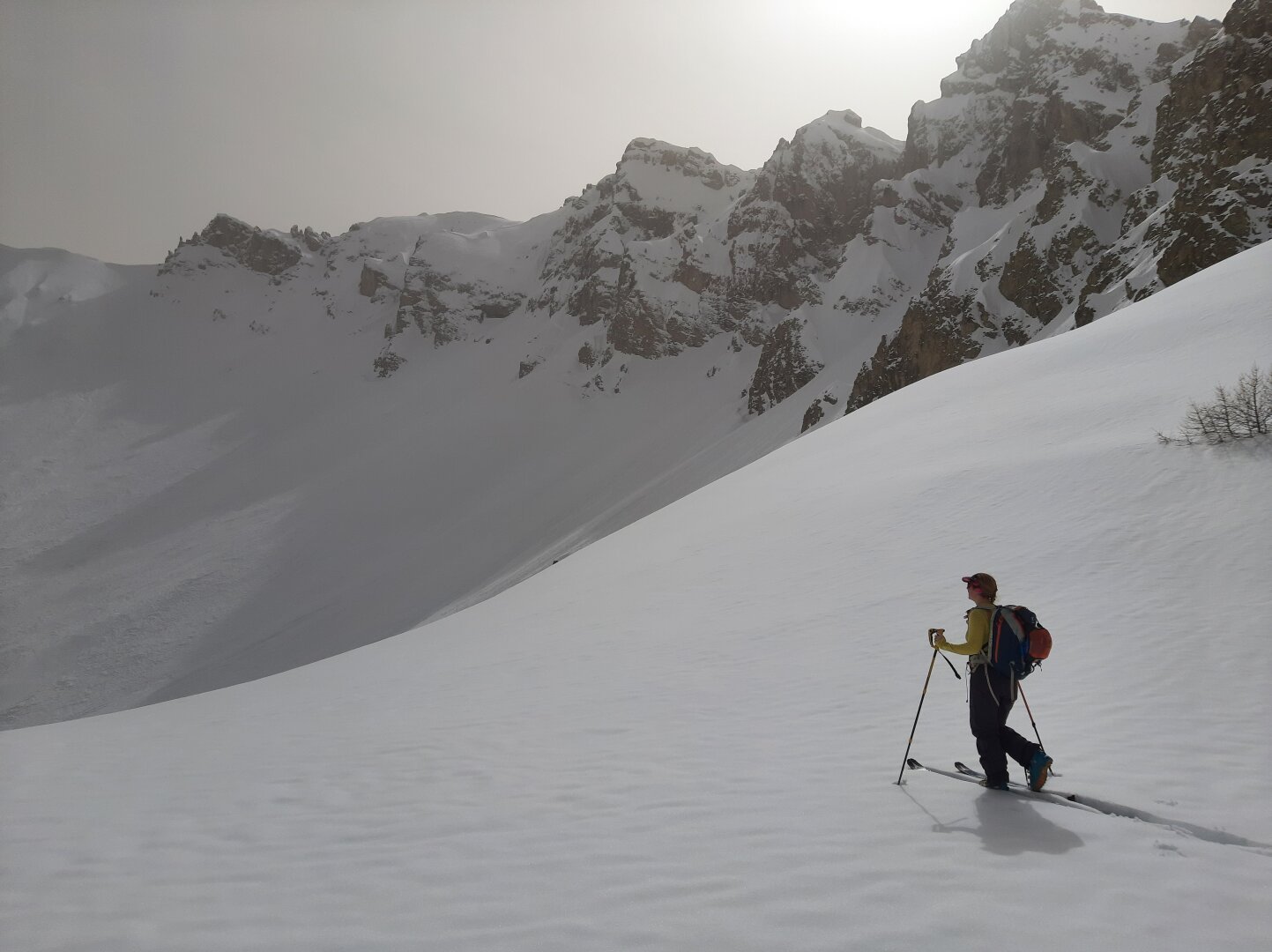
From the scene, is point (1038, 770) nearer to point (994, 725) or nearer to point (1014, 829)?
point (994, 725)

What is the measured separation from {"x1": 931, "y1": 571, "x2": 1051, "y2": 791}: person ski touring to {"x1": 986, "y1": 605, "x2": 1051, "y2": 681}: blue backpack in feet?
0.12

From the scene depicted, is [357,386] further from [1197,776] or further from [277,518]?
[1197,776]

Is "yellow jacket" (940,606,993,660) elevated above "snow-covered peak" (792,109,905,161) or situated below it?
below

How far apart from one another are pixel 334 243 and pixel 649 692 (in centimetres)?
16880

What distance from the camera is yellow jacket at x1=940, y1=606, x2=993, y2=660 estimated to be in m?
4.73

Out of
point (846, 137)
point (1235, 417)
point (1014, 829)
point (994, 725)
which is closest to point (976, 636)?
point (994, 725)

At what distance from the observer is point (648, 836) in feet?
13.7

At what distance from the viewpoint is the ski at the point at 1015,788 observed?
4.32 meters

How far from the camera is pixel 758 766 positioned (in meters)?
5.30

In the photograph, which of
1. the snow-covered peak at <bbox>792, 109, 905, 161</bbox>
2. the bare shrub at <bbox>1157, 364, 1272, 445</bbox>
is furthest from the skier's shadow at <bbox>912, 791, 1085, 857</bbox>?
the snow-covered peak at <bbox>792, 109, 905, 161</bbox>

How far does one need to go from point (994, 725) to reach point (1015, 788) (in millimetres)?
419

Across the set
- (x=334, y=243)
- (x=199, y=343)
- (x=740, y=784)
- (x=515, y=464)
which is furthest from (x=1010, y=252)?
(x=334, y=243)

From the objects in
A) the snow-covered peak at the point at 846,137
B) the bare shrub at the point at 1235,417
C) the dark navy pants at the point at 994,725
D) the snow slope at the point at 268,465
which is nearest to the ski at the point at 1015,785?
the dark navy pants at the point at 994,725

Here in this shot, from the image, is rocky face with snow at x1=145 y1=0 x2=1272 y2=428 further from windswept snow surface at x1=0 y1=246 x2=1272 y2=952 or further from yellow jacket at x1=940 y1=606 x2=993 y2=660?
yellow jacket at x1=940 y1=606 x2=993 y2=660
